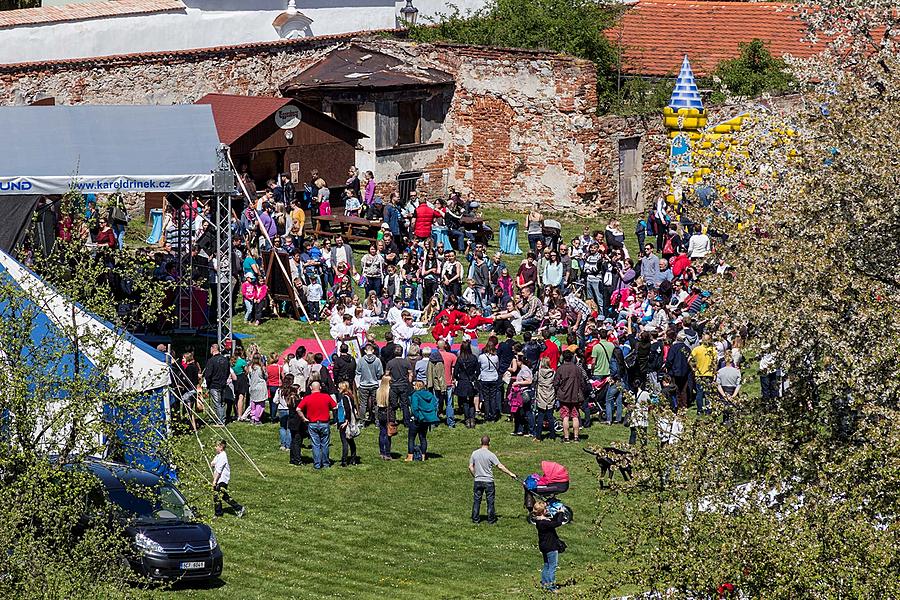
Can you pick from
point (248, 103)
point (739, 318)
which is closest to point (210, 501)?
point (739, 318)

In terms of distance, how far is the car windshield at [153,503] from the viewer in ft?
60.2

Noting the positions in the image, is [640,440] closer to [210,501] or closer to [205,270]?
[210,501]

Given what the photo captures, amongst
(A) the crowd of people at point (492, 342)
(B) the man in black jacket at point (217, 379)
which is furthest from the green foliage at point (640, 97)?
(B) the man in black jacket at point (217, 379)

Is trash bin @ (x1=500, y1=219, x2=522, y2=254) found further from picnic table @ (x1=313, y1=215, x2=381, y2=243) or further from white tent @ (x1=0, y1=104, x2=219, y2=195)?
white tent @ (x1=0, y1=104, x2=219, y2=195)

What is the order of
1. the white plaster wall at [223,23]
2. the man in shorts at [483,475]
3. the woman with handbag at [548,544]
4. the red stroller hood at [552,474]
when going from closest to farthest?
the woman with handbag at [548,544] → the man in shorts at [483,475] → the red stroller hood at [552,474] → the white plaster wall at [223,23]

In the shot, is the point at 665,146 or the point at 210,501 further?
the point at 665,146

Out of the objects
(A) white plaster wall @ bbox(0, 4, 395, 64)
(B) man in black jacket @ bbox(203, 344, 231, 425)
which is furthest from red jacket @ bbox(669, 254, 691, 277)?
(A) white plaster wall @ bbox(0, 4, 395, 64)

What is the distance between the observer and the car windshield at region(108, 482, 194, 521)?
60.2 ft

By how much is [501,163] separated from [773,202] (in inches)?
906

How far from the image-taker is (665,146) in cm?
4156

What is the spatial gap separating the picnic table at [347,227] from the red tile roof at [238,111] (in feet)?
8.33

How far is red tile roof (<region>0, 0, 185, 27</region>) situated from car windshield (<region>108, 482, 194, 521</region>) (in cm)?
3105

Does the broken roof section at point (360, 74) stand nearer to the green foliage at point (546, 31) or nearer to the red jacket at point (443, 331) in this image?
the green foliage at point (546, 31)

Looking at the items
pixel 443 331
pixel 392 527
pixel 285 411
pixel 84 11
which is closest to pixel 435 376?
pixel 285 411
